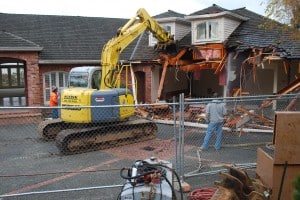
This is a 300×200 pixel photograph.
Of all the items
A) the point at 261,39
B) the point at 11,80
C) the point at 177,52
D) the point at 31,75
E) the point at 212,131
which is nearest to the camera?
the point at 212,131

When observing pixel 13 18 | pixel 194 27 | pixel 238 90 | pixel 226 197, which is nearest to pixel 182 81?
pixel 194 27

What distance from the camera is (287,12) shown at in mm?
13133

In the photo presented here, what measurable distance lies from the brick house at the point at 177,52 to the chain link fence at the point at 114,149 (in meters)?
3.14

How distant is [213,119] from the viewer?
10.2 metres

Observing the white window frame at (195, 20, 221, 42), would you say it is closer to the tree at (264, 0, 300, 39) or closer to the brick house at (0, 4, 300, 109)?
the brick house at (0, 4, 300, 109)

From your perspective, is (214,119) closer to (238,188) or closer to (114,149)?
(114,149)

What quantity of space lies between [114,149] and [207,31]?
9.63m

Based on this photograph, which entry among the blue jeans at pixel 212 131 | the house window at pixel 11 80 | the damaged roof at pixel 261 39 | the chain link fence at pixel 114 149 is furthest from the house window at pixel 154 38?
the blue jeans at pixel 212 131

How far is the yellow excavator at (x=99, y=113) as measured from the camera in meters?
11.0

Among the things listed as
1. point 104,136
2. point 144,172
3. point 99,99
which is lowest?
point 104,136

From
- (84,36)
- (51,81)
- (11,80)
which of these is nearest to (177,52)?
(84,36)

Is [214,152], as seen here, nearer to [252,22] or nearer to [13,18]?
[252,22]

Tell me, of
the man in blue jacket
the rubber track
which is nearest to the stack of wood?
the man in blue jacket

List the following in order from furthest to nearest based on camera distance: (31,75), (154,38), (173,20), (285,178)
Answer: (154,38) → (173,20) → (31,75) → (285,178)
